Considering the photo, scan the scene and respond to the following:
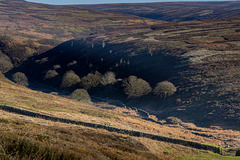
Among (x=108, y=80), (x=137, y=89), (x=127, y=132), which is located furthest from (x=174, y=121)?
(x=108, y=80)

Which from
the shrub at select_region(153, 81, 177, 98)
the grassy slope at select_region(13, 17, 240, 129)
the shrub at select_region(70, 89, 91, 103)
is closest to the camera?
the grassy slope at select_region(13, 17, 240, 129)

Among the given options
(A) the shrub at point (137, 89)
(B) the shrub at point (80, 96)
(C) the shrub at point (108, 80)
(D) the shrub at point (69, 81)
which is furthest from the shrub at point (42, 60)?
(A) the shrub at point (137, 89)

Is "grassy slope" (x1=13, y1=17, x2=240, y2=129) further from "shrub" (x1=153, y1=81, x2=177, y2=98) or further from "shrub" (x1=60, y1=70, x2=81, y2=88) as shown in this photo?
"shrub" (x1=60, y1=70, x2=81, y2=88)

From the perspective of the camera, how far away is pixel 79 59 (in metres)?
111

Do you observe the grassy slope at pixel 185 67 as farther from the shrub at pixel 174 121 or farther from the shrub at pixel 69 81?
the shrub at pixel 69 81

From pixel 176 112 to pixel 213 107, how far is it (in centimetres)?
808

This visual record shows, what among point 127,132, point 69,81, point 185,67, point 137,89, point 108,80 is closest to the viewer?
point 127,132

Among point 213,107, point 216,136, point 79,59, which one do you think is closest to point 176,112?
point 213,107

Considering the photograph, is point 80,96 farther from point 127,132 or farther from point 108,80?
point 127,132

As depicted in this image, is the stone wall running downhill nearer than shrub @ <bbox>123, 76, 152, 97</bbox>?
Yes

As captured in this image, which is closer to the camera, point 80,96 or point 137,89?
point 80,96

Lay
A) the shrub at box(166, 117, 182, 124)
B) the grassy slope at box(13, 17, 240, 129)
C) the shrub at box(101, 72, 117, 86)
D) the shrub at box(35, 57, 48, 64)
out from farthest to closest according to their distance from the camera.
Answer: the shrub at box(35, 57, 48, 64) < the shrub at box(101, 72, 117, 86) < the grassy slope at box(13, 17, 240, 129) < the shrub at box(166, 117, 182, 124)

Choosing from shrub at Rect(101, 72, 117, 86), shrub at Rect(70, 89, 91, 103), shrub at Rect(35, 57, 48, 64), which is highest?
shrub at Rect(101, 72, 117, 86)

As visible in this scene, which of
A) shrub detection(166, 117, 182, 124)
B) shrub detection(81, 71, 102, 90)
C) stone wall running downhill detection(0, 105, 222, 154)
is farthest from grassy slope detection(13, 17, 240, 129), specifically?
stone wall running downhill detection(0, 105, 222, 154)
